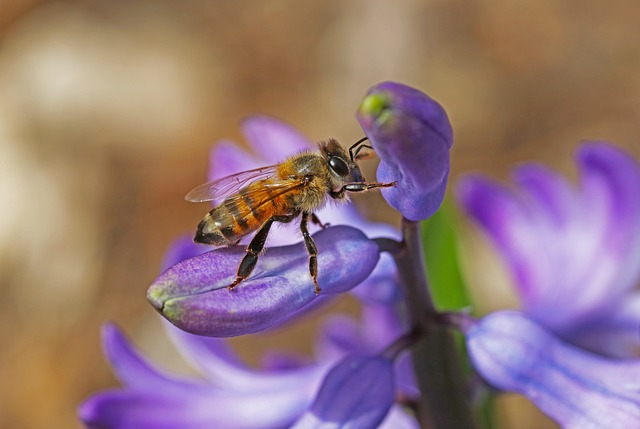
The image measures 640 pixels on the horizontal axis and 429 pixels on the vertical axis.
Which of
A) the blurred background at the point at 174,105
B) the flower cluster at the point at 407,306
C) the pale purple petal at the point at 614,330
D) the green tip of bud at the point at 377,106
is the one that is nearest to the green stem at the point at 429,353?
the flower cluster at the point at 407,306

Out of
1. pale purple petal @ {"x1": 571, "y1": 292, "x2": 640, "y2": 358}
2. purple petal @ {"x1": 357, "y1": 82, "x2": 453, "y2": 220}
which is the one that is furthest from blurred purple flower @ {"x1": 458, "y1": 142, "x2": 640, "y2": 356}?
purple petal @ {"x1": 357, "y1": 82, "x2": 453, "y2": 220}

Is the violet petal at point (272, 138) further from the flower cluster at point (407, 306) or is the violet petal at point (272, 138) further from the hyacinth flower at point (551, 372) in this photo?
the hyacinth flower at point (551, 372)

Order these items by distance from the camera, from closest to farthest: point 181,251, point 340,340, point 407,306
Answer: point 407,306
point 181,251
point 340,340

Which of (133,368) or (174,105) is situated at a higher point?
(174,105)

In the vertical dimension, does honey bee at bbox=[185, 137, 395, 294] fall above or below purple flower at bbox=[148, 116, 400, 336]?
above

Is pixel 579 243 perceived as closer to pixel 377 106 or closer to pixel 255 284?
pixel 255 284

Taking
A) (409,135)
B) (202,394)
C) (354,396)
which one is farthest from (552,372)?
(202,394)

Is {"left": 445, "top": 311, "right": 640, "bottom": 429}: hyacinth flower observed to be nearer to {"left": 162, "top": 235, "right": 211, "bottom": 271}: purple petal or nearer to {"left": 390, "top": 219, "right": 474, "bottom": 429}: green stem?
{"left": 390, "top": 219, "right": 474, "bottom": 429}: green stem
